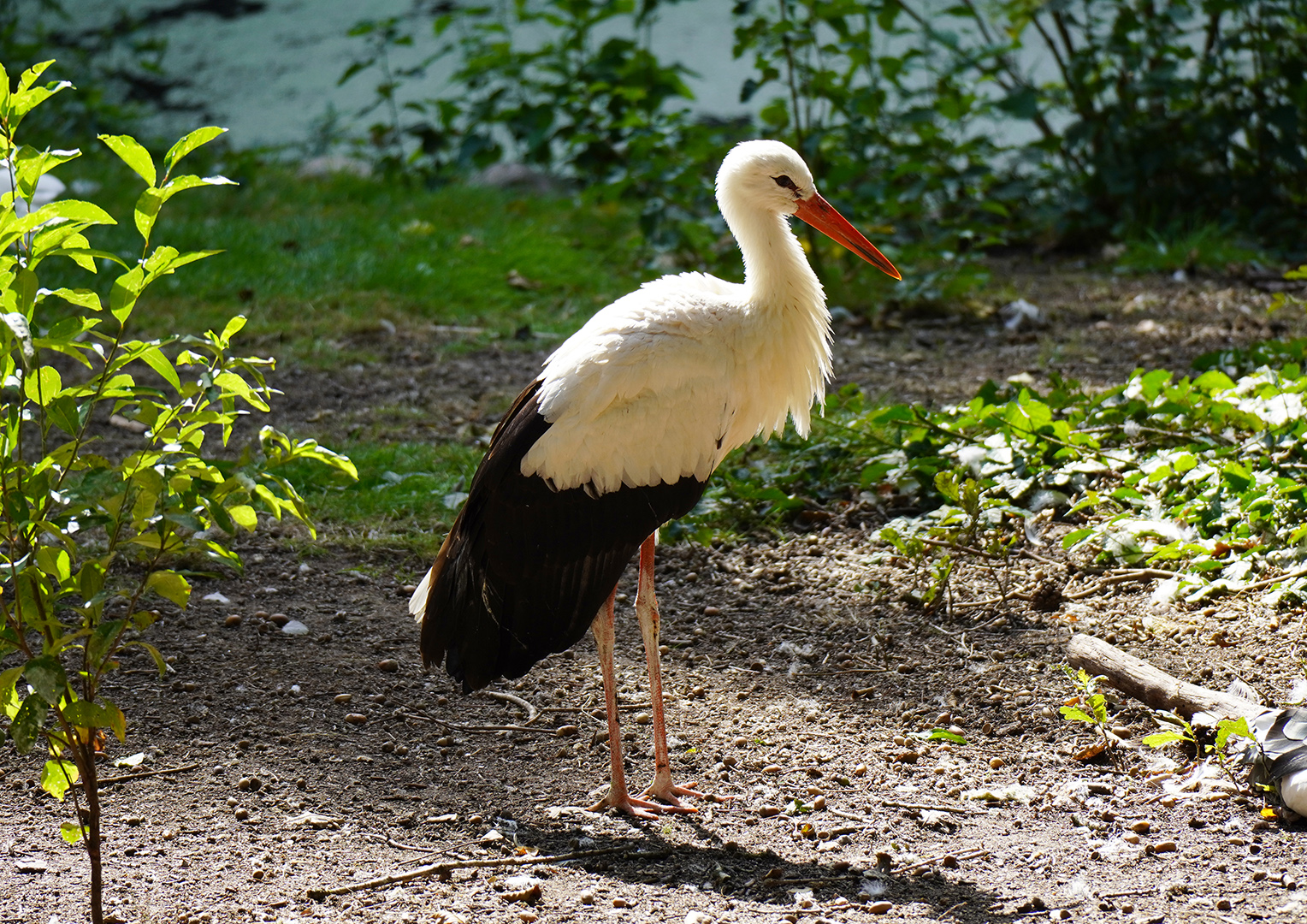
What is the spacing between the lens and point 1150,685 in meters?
2.94

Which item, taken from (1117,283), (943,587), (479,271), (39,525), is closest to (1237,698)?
(943,587)

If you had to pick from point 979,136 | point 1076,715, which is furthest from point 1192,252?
point 1076,715

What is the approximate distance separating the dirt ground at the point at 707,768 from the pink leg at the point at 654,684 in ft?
0.25

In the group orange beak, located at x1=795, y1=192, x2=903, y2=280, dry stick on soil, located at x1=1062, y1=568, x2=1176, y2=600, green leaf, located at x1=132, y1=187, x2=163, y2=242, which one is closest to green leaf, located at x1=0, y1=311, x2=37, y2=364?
green leaf, located at x1=132, y1=187, x2=163, y2=242

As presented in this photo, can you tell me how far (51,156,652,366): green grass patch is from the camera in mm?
6770

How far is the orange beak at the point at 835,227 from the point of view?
3340 millimetres

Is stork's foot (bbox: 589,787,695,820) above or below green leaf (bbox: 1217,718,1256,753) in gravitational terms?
below

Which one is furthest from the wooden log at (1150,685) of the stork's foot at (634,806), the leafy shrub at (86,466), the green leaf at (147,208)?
the green leaf at (147,208)

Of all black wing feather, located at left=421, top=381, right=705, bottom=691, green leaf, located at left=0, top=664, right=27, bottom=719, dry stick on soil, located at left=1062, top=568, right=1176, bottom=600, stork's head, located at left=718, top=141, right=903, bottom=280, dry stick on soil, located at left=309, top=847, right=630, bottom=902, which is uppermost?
stork's head, located at left=718, top=141, right=903, bottom=280

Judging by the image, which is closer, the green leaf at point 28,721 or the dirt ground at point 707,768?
the green leaf at point 28,721

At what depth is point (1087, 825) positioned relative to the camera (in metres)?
2.63

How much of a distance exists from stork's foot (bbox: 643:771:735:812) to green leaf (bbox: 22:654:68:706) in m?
1.38

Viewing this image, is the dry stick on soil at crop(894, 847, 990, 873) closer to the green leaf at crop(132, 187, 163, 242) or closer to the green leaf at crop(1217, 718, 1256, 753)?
the green leaf at crop(1217, 718, 1256, 753)

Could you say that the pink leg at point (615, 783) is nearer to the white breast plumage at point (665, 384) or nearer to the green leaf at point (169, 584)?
the white breast plumage at point (665, 384)
